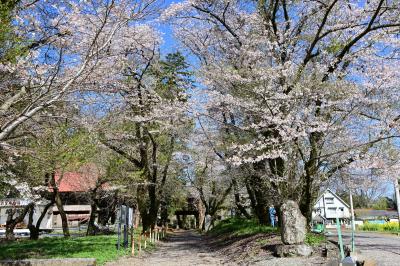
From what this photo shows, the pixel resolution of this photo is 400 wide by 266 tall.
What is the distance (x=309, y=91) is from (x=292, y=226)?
12.5ft

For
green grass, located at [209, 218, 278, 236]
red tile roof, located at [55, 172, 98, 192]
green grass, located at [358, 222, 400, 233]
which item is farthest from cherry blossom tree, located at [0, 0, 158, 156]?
green grass, located at [358, 222, 400, 233]

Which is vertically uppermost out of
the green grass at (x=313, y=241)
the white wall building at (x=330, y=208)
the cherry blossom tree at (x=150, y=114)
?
the cherry blossom tree at (x=150, y=114)

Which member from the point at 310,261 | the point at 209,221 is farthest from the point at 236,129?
the point at 209,221

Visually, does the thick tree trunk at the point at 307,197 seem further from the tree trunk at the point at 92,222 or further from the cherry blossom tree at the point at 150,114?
the tree trunk at the point at 92,222

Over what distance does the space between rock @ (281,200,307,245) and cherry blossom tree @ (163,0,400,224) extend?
3.04 feet

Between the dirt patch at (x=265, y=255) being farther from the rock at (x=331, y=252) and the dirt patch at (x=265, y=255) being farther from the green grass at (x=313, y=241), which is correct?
the green grass at (x=313, y=241)

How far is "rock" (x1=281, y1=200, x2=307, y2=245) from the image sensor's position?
430 inches

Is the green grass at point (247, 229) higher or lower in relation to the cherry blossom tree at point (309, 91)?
lower

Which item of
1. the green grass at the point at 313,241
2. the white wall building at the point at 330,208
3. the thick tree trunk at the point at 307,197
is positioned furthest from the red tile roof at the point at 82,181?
the green grass at the point at 313,241

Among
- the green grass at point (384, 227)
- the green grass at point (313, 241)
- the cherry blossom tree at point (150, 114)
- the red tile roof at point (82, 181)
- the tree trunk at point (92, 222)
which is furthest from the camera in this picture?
the green grass at point (384, 227)

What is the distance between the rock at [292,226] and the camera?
10.9 metres

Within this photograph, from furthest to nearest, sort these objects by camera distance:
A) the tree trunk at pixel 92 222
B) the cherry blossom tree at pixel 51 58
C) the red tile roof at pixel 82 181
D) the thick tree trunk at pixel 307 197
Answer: the tree trunk at pixel 92 222 < the red tile roof at pixel 82 181 < the thick tree trunk at pixel 307 197 < the cherry blossom tree at pixel 51 58

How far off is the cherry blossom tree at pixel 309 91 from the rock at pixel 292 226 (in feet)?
3.04

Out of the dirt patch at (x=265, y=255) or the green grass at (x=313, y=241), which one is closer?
the dirt patch at (x=265, y=255)
